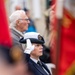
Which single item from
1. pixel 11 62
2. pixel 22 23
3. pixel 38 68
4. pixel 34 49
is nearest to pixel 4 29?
pixel 11 62

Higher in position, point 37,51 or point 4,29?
point 4,29

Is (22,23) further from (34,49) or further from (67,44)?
(67,44)

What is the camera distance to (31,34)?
11.6 feet

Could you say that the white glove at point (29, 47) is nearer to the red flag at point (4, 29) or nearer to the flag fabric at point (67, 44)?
the flag fabric at point (67, 44)

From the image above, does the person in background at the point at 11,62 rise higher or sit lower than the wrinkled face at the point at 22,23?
higher

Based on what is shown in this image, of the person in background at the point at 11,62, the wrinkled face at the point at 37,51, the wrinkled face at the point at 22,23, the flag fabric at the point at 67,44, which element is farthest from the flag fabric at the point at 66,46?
the wrinkled face at the point at 22,23

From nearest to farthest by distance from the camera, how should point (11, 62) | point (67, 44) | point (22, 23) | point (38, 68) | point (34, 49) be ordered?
point (11, 62) < point (67, 44) < point (38, 68) < point (34, 49) < point (22, 23)

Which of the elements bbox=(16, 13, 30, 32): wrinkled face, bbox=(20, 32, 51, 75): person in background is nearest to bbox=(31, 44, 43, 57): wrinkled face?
bbox=(20, 32, 51, 75): person in background

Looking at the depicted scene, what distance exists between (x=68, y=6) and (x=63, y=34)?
114mm

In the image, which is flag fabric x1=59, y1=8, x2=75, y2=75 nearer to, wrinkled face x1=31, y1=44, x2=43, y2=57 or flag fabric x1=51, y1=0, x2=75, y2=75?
flag fabric x1=51, y1=0, x2=75, y2=75

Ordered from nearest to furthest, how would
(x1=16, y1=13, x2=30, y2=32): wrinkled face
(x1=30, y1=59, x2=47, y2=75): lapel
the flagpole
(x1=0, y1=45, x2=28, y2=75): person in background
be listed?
(x1=0, y1=45, x2=28, y2=75): person in background
the flagpole
(x1=30, y1=59, x2=47, y2=75): lapel
(x1=16, y1=13, x2=30, y2=32): wrinkled face

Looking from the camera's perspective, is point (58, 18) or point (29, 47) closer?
point (58, 18)

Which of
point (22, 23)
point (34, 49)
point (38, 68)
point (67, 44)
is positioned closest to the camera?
point (67, 44)

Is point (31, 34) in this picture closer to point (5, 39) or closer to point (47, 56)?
point (47, 56)
